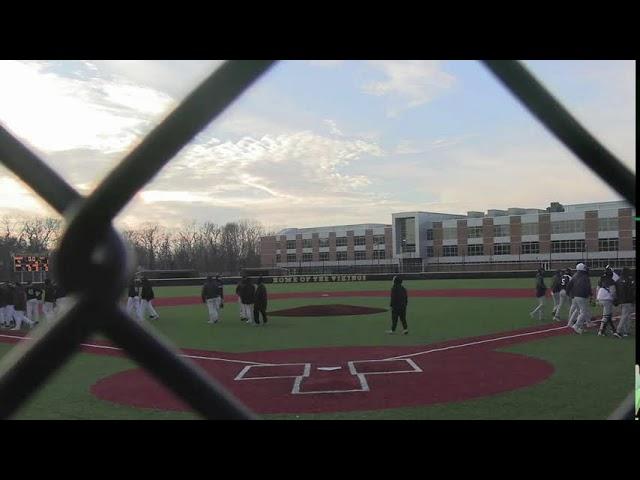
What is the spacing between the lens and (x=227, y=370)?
34.2 ft

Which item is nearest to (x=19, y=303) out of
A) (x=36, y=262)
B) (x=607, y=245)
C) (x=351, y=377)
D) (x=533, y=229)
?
(x=351, y=377)

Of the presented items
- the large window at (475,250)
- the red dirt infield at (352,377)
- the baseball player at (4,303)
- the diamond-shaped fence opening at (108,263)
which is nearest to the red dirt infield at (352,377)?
the red dirt infield at (352,377)

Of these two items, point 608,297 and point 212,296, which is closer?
point 608,297

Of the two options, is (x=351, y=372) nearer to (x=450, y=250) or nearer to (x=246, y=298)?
(x=246, y=298)

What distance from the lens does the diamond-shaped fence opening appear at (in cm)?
75

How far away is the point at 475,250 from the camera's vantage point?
243 ft

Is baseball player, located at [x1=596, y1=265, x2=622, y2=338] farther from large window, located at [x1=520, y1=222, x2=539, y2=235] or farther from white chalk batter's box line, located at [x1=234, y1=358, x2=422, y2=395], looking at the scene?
large window, located at [x1=520, y1=222, x2=539, y2=235]

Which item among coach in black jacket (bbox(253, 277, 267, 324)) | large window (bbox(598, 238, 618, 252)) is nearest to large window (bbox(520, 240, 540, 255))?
large window (bbox(598, 238, 618, 252))

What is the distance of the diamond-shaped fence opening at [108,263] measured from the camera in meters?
0.75

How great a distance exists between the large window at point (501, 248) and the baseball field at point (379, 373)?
56.4m

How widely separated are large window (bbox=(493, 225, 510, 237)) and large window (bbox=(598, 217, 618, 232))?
11.4m

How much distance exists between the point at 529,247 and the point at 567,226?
5146mm
